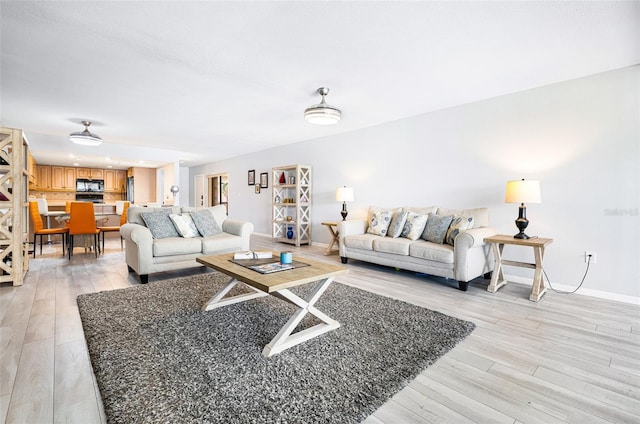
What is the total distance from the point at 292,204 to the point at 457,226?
3666 mm

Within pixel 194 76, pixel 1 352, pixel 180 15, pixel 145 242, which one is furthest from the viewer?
pixel 145 242

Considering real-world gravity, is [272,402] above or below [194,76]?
below

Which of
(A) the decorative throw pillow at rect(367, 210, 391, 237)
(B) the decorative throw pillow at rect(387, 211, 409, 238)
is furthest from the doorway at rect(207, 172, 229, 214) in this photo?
(B) the decorative throw pillow at rect(387, 211, 409, 238)

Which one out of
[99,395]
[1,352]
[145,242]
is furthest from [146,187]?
[99,395]

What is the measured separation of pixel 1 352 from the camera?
73.7 inches

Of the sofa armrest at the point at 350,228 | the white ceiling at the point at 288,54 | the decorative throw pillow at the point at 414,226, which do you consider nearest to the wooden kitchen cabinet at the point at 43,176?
the white ceiling at the point at 288,54

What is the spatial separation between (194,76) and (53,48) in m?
1.13

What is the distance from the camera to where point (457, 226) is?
358cm

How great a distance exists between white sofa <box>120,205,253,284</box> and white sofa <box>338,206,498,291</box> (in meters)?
1.58

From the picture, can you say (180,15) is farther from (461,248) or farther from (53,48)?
(461,248)

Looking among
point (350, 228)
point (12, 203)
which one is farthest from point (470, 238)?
point (12, 203)

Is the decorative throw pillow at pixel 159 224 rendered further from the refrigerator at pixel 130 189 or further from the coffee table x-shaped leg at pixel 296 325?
the refrigerator at pixel 130 189

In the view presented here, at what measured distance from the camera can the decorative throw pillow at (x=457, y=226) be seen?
3.53 m

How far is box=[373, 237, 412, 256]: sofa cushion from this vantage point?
146 inches
